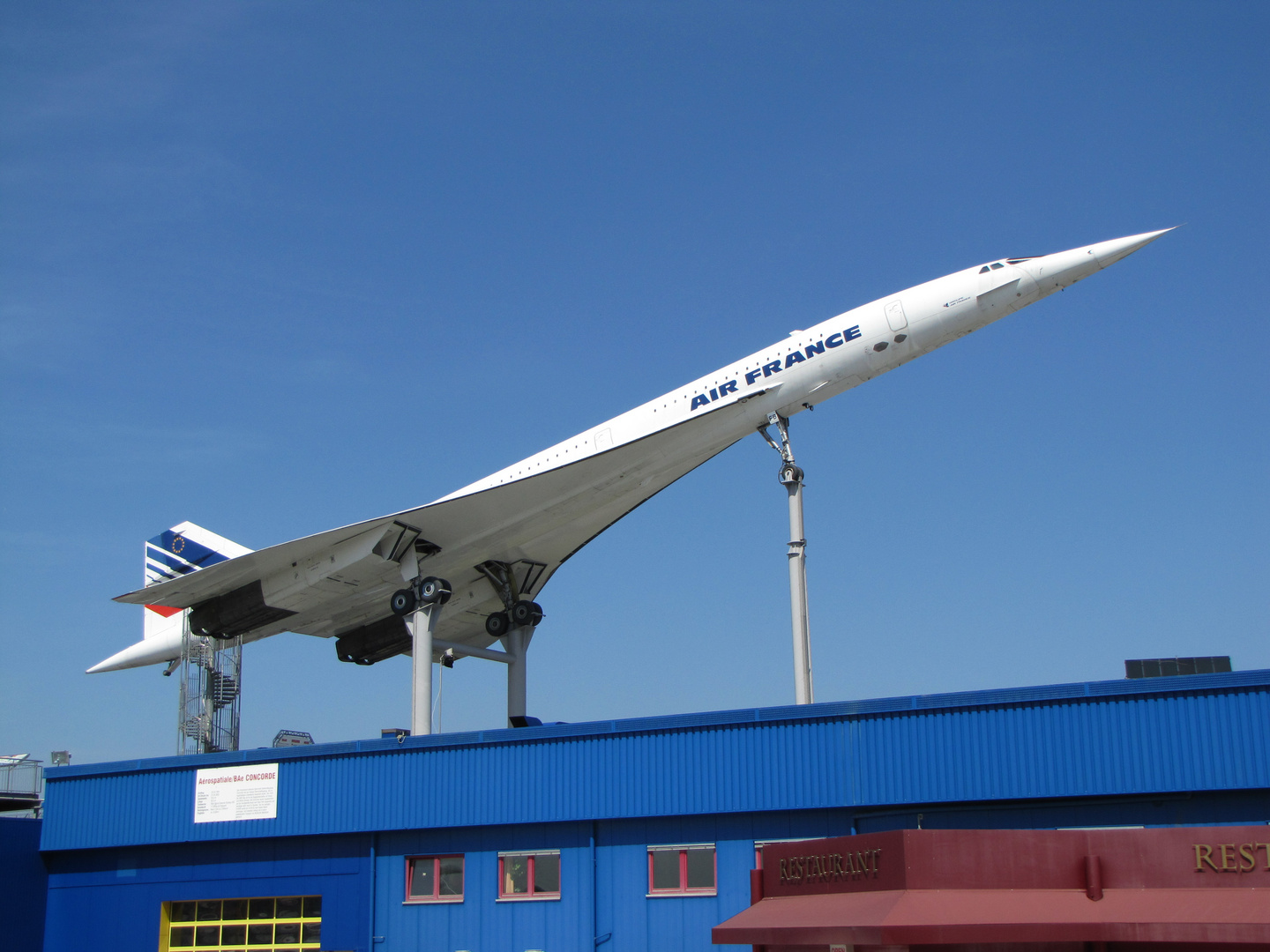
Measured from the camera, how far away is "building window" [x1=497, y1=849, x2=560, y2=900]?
65.0ft

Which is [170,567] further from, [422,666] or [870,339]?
[870,339]

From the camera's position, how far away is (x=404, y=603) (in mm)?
27312

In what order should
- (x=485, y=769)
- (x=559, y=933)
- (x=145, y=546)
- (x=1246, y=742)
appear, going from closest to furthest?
(x=1246, y=742)
(x=559, y=933)
(x=485, y=769)
(x=145, y=546)

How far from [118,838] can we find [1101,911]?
19225 millimetres

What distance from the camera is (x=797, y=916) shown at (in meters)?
11.9

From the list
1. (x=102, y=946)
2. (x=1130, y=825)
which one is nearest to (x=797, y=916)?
(x=1130, y=825)

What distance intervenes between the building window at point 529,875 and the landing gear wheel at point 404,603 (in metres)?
8.10

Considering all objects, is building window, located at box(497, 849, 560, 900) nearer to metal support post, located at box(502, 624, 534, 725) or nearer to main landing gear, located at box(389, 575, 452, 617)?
main landing gear, located at box(389, 575, 452, 617)

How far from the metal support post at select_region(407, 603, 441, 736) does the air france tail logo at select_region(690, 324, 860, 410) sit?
25.2 ft

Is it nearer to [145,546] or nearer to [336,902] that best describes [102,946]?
[336,902]

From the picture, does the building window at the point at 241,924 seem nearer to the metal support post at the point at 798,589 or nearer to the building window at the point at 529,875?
the building window at the point at 529,875

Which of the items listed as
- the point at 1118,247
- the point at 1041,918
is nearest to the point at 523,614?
the point at 1118,247

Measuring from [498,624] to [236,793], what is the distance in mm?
9216

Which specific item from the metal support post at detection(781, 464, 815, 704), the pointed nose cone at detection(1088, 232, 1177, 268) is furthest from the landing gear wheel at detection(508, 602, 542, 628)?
the pointed nose cone at detection(1088, 232, 1177, 268)
